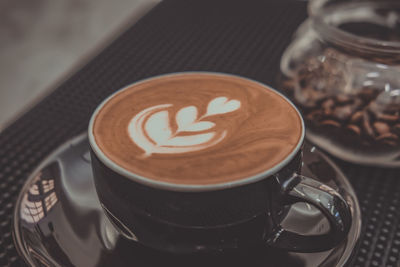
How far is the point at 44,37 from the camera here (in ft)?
5.79

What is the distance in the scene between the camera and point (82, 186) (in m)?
0.43

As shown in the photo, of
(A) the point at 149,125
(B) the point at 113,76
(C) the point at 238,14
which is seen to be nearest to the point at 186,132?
(A) the point at 149,125

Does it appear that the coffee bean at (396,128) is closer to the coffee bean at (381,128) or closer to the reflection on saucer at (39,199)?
the coffee bean at (381,128)

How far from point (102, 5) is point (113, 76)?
4.83ft

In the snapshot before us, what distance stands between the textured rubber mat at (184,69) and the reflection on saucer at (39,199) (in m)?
0.04

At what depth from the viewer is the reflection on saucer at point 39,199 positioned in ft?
1.28

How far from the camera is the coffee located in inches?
13.1

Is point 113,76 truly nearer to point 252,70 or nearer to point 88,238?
point 252,70

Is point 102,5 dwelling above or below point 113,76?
below

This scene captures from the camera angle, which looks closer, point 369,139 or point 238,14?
point 369,139

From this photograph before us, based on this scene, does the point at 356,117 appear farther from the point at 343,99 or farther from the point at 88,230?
the point at 88,230

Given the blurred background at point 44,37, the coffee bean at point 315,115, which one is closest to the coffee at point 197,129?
the coffee bean at point 315,115

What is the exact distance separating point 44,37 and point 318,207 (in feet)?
5.44

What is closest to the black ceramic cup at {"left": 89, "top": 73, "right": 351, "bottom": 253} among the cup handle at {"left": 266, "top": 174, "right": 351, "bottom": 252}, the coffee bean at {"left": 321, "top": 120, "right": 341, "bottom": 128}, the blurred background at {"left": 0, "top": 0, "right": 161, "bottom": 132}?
the cup handle at {"left": 266, "top": 174, "right": 351, "bottom": 252}
